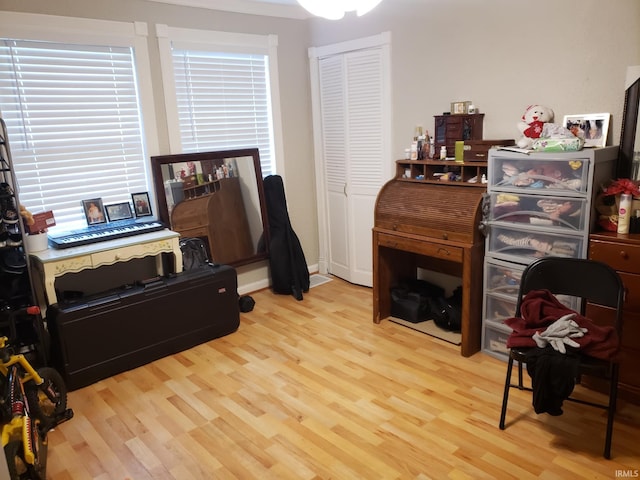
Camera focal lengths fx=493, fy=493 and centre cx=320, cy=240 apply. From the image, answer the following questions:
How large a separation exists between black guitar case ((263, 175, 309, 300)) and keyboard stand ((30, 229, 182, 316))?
40.1 inches

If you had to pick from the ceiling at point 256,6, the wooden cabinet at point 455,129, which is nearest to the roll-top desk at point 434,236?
the wooden cabinet at point 455,129

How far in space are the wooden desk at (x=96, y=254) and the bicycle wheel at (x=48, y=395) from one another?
1.71ft

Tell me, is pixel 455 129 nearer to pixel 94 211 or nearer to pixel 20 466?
pixel 94 211

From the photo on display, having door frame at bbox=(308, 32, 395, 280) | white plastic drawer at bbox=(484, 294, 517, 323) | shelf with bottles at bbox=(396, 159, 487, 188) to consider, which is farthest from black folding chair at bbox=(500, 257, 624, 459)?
door frame at bbox=(308, 32, 395, 280)

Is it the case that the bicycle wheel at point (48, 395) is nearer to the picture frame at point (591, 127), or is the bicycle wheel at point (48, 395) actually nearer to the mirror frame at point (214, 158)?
the mirror frame at point (214, 158)

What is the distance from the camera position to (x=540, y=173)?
2.74m

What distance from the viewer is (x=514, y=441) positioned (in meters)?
2.30

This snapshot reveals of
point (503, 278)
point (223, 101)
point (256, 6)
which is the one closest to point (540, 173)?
point (503, 278)

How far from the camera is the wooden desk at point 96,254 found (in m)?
2.93

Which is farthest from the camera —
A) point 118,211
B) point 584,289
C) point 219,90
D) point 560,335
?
point 219,90

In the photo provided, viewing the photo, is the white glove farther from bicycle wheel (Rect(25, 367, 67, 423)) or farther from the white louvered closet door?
bicycle wheel (Rect(25, 367, 67, 423))

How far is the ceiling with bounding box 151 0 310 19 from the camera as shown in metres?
3.76

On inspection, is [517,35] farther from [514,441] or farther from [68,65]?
[68,65]

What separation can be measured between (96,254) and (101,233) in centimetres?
28
